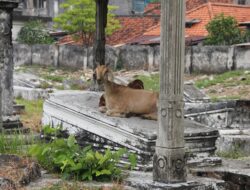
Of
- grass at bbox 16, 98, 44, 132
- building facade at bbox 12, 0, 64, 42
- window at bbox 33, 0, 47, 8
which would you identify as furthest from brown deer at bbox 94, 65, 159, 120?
window at bbox 33, 0, 47, 8

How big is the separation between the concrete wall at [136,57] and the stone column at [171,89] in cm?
1393

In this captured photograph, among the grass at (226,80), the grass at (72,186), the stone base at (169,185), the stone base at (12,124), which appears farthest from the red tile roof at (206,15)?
the grass at (72,186)

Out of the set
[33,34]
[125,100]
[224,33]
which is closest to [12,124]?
[125,100]

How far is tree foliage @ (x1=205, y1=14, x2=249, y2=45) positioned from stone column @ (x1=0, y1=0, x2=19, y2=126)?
18061 mm

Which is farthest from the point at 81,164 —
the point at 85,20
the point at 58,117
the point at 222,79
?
the point at 85,20

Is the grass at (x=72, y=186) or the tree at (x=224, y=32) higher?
the tree at (x=224, y=32)

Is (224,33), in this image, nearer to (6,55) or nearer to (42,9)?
(6,55)

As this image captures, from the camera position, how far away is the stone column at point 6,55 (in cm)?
1012

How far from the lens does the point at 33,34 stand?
3603cm

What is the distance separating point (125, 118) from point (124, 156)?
686mm

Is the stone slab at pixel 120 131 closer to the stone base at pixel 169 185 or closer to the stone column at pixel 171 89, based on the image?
the stone base at pixel 169 185

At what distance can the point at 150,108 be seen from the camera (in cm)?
744

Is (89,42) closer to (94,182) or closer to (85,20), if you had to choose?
(85,20)

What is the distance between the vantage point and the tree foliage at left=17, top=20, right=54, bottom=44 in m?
35.7
